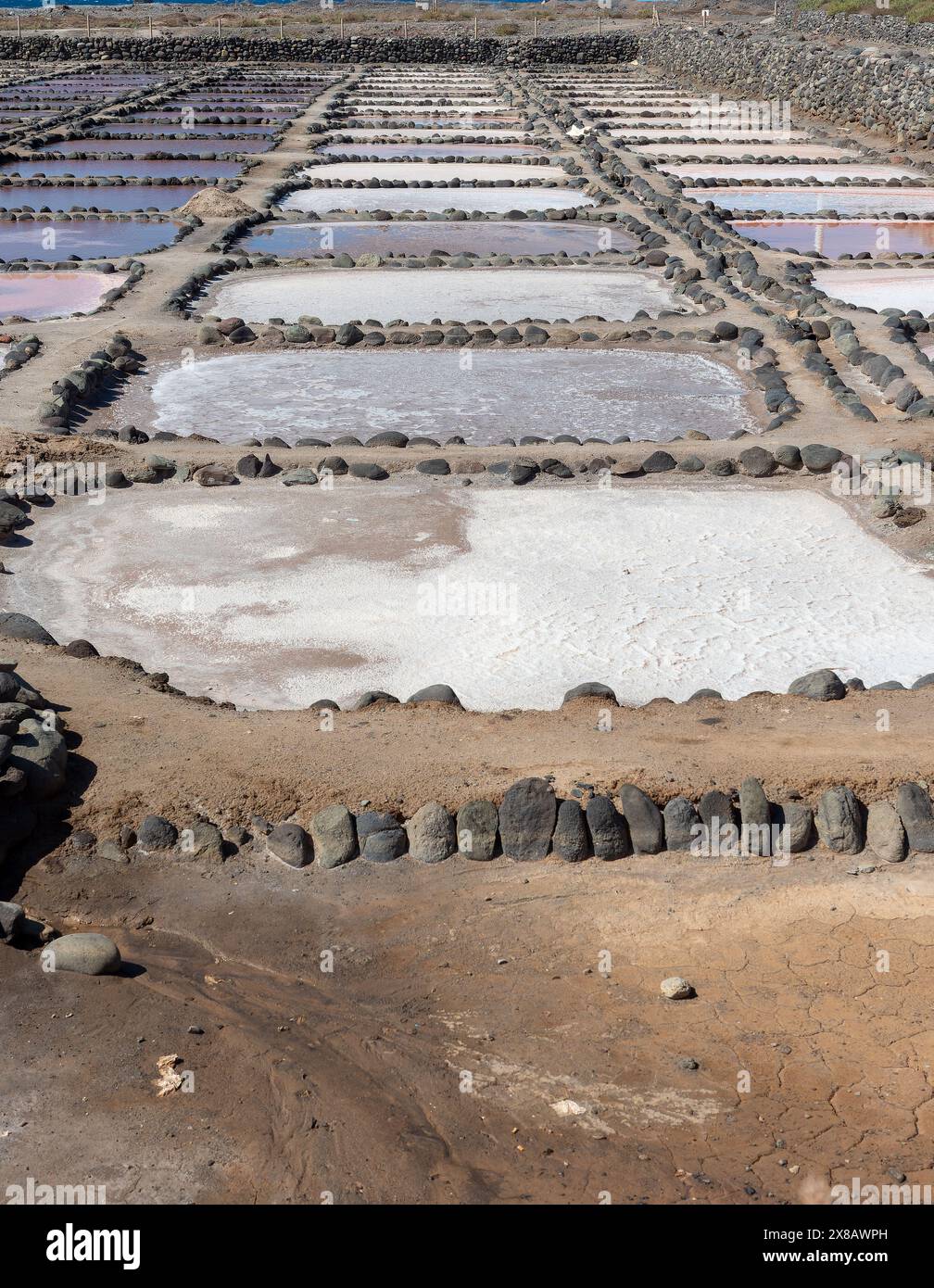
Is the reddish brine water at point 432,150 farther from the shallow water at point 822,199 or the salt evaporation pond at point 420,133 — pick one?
the shallow water at point 822,199

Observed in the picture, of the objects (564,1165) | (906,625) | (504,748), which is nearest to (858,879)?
(504,748)

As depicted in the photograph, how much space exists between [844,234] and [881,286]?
3930 millimetres

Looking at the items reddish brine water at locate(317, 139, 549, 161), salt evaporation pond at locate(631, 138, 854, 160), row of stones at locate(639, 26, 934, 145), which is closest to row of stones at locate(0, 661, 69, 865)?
reddish brine water at locate(317, 139, 549, 161)

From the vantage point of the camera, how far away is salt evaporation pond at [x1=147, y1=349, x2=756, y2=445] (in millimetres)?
10844

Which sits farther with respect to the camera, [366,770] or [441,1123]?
[366,770]

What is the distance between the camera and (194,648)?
722 cm

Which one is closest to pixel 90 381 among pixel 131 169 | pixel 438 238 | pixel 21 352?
pixel 21 352

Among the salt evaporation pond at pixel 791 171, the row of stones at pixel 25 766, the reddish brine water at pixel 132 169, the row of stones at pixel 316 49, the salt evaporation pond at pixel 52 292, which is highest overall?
the row of stones at pixel 316 49

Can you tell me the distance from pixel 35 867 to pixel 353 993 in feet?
4.50

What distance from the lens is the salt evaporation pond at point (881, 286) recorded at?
14883 millimetres

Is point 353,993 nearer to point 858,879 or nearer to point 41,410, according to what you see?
point 858,879

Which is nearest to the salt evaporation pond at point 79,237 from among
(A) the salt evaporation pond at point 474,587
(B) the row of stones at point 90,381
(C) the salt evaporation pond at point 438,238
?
(C) the salt evaporation pond at point 438,238

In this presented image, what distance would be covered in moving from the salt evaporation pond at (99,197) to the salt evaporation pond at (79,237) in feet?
3.24

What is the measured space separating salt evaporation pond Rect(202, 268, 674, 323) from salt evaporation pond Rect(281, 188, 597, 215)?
500 cm
